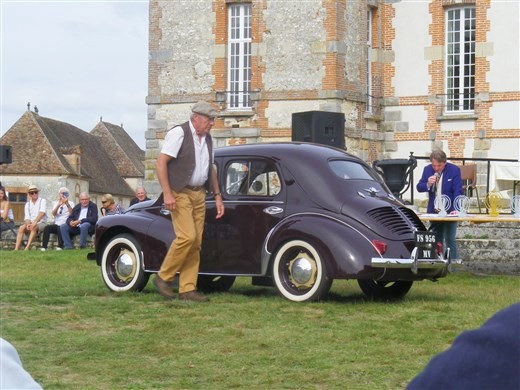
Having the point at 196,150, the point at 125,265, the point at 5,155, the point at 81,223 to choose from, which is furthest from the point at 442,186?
the point at 5,155

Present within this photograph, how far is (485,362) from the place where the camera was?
1476mm

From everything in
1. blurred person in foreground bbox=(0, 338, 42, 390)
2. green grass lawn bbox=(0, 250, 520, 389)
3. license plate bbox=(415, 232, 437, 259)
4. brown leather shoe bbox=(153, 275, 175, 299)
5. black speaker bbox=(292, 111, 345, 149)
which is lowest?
green grass lawn bbox=(0, 250, 520, 389)

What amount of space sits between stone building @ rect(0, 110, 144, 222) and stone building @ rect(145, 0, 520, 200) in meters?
54.2

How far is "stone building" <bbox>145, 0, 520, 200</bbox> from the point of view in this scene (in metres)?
29.8

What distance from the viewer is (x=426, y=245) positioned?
11961mm

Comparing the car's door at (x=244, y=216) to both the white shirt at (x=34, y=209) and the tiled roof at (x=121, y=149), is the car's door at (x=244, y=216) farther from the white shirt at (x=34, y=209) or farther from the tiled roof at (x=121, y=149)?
the tiled roof at (x=121, y=149)

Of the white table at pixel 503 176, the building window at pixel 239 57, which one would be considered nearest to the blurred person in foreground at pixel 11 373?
the white table at pixel 503 176

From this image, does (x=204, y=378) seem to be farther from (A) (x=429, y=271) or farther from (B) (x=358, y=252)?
(A) (x=429, y=271)

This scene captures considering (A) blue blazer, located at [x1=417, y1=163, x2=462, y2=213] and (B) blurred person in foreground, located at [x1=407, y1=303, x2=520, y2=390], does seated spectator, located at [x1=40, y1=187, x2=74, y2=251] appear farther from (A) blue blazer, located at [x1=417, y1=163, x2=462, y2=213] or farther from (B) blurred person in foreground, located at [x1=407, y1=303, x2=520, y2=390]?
(B) blurred person in foreground, located at [x1=407, y1=303, x2=520, y2=390]

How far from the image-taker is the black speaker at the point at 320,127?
57.8 ft

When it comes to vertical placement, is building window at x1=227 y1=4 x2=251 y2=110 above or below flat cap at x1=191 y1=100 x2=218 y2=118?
above

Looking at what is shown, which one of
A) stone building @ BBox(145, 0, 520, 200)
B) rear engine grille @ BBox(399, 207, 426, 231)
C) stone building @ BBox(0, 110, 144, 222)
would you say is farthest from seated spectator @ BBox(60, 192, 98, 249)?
stone building @ BBox(0, 110, 144, 222)

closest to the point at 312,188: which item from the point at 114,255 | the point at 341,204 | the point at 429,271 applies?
the point at 341,204

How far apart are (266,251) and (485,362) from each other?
10.3m
